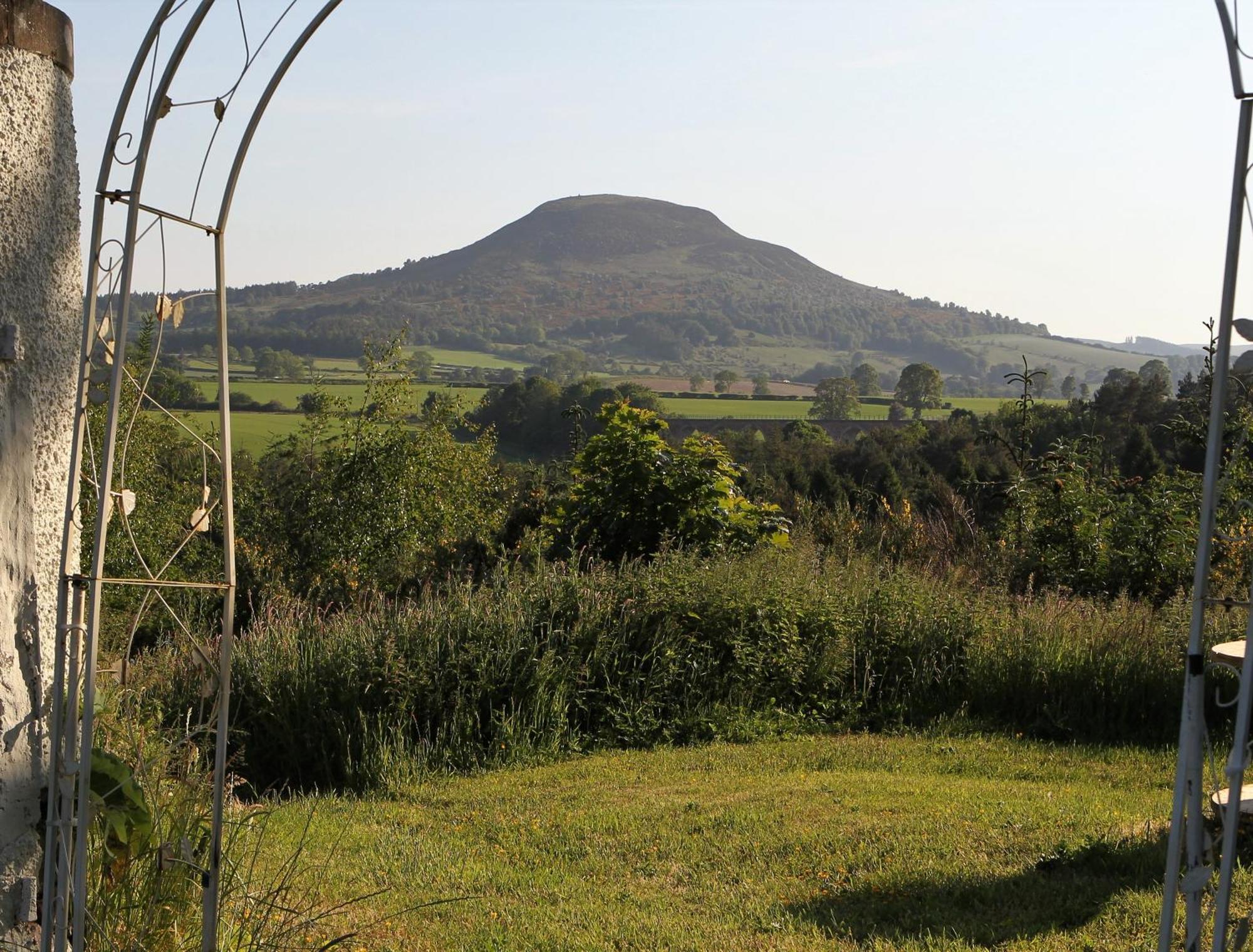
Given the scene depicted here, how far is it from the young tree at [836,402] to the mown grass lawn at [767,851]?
126 ft

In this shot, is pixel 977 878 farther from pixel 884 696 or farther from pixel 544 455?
pixel 544 455

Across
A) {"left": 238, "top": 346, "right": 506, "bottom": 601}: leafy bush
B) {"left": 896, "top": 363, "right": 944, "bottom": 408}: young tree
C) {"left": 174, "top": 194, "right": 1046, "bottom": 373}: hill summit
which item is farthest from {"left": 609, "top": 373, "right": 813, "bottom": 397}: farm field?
{"left": 238, "top": 346, "right": 506, "bottom": 601}: leafy bush

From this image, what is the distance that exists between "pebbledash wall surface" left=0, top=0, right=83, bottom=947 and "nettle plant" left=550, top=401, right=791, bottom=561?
6559mm

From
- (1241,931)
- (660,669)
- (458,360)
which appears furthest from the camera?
Result: (458,360)

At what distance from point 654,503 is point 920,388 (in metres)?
50.9

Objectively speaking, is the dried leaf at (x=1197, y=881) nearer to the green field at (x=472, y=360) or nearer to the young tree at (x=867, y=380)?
the young tree at (x=867, y=380)

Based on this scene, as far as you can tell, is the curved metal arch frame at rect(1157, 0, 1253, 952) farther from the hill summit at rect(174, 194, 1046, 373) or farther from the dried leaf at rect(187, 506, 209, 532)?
the hill summit at rect(174, 194, 1046, 373)

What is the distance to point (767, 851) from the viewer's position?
4.84 metres

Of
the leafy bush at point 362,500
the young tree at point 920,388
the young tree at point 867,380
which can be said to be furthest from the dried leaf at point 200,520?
the young tree at point 867,380

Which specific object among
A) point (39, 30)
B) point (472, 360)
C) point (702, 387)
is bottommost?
point (702, 387)

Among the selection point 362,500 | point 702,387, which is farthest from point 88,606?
point 702,387

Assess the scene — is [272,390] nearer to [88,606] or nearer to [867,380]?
[867,380]

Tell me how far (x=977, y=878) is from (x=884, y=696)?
3.15 metres

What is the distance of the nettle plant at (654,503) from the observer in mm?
9352
